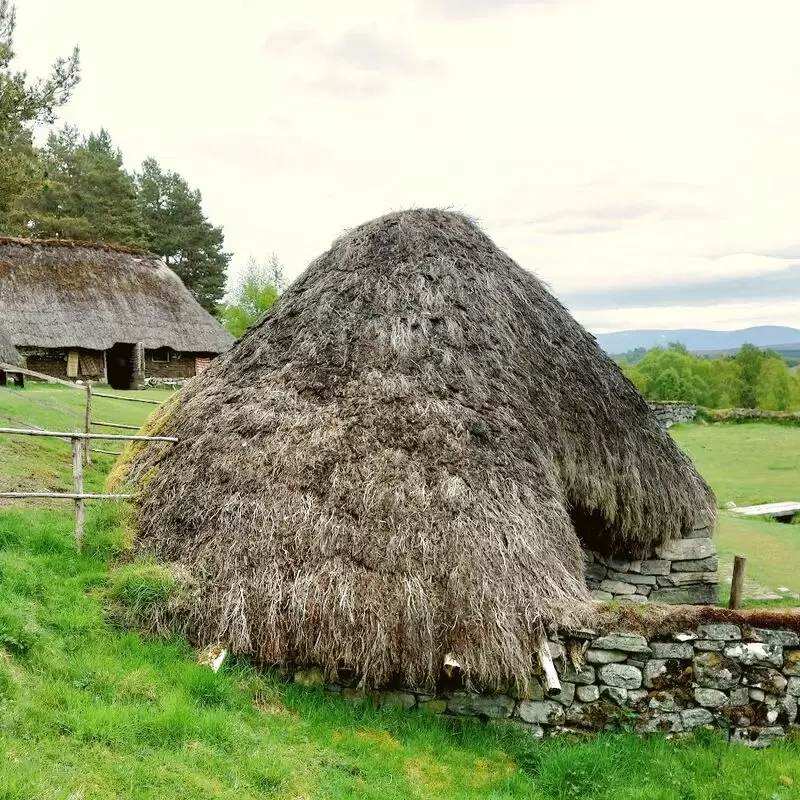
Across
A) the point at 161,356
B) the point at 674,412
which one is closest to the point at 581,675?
the point at 161,356

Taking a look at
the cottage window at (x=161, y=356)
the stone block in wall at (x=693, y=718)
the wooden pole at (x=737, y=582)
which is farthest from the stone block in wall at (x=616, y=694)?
the cottage window at (x=161, y=356)

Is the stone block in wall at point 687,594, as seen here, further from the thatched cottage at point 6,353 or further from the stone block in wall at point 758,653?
the thatched cottage at point 6,353

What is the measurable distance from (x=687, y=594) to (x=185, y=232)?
38286mm

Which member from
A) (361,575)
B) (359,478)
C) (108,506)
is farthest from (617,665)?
(108,506)

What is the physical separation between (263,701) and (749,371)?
2411 inches

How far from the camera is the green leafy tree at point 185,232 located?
136 ft

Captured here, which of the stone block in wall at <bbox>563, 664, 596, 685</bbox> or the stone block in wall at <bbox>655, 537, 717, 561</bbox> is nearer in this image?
the stone block in wall at <bbox>563, 664, 596, 685</bbox>

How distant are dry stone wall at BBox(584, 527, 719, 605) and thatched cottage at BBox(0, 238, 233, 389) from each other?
822 inches

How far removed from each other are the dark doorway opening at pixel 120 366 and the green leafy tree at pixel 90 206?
13.2 m

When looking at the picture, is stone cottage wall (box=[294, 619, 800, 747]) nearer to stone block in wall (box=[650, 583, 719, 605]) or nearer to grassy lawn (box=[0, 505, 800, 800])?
grassy lawn (box=[0, 505, 800, 800])

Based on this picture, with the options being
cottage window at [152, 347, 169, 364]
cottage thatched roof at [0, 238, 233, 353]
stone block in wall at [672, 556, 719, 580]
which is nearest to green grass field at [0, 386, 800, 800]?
stone block in wall at [672, 556, 719, 580]

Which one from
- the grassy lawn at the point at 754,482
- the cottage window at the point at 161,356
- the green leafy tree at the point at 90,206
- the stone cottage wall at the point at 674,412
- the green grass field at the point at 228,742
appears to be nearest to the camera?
the green grass field at the point at 228,742

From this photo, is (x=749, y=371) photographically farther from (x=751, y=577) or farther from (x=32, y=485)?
(x=32, y=485)

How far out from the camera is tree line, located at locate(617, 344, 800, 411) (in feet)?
174
